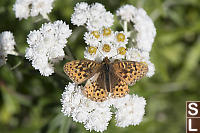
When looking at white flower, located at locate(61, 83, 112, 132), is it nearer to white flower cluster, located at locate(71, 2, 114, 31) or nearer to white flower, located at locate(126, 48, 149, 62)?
white flower, located at locate(126, 48, 149, 62)

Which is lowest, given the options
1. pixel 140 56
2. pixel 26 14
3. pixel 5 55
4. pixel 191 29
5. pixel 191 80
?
pixel 5 55

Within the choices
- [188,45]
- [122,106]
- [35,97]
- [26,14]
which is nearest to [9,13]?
[26,14]

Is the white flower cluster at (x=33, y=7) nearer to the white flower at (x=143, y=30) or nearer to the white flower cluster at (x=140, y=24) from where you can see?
the white flower cluster at (x=140, y=24)

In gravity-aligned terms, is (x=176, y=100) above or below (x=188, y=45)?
below

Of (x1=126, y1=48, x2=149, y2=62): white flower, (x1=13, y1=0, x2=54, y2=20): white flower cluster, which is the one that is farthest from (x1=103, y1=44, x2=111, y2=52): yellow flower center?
(x1=13, y1=0, x2=54, y2=20): white flower cluster

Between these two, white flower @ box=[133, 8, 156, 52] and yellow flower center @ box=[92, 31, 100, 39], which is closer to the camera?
yellow flower center @ box=[92, 31, 100, 39]

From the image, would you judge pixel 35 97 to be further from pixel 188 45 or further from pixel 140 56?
pixel 188 45
